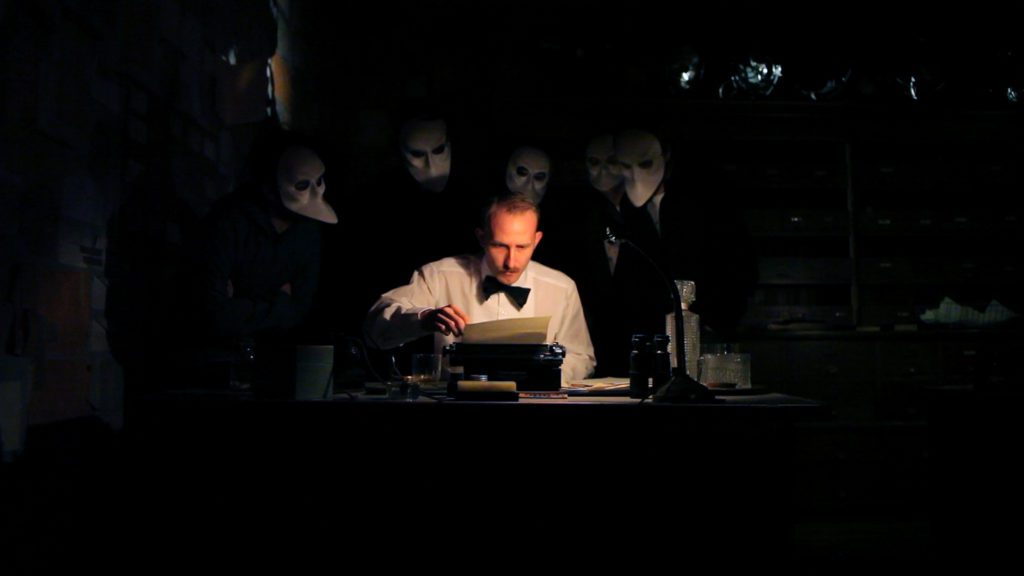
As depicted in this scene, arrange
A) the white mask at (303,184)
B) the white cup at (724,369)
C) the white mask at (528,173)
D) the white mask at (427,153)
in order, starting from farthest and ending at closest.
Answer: the white mask at (528,173)
the white mask at (427,153)
the white mask at (303,184)
the white cup at (724,369)

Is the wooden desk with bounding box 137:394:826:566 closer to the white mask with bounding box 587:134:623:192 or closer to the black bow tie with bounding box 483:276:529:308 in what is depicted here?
the black bow tie with bounding box 483:276:529:308

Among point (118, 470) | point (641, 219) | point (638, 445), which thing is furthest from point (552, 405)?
point (641, 219)

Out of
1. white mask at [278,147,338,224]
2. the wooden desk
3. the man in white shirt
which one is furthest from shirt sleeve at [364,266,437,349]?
the wooden desk

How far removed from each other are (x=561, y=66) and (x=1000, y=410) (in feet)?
8.65

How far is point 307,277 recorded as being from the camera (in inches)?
137

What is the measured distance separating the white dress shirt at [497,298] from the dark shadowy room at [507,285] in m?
0.01

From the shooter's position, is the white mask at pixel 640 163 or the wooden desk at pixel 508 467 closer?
the wooden desk at pixel 508 467

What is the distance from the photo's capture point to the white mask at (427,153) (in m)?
4.13

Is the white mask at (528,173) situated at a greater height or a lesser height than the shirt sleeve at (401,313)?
greater

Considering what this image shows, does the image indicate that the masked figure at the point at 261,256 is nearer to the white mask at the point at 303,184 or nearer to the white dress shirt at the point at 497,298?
the white mask at the point at 303,184

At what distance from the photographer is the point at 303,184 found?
3.32 meters

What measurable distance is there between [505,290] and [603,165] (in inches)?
53.2

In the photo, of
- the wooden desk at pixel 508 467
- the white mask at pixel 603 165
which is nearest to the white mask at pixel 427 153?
the white mask at pixel 603 165

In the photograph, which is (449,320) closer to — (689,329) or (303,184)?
(689,329)
